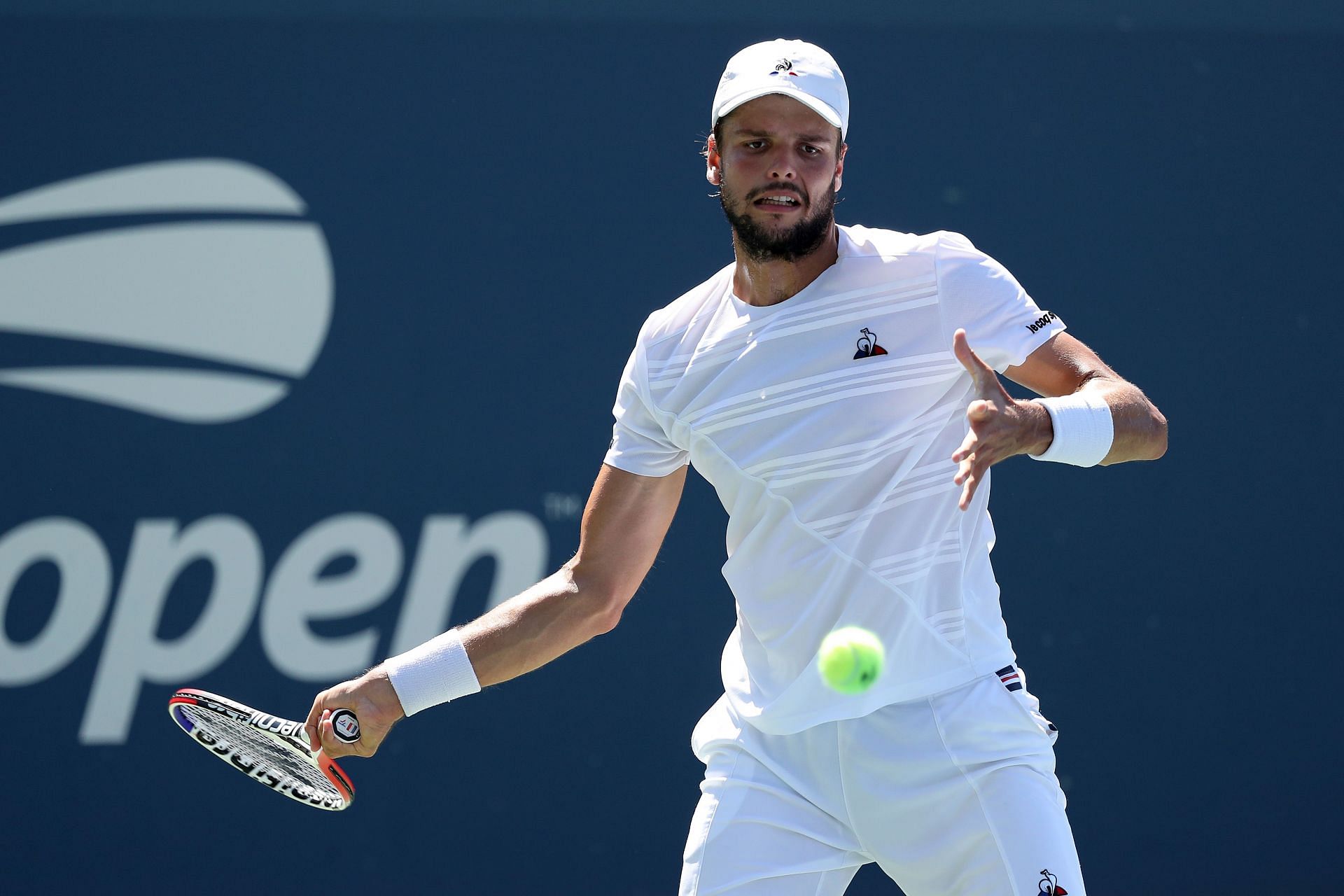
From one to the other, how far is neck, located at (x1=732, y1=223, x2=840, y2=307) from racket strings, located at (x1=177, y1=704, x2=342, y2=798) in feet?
3.78

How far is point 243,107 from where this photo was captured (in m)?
4.38

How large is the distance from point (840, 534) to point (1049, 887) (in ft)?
2.04

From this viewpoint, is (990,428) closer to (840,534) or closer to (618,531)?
(840,534)

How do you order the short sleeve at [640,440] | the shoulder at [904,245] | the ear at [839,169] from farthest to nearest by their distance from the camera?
the short sleeve at [640,440] < the ear at [839,169] < the shoulder at [904,245]

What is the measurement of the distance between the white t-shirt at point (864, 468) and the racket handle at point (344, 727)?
66cm

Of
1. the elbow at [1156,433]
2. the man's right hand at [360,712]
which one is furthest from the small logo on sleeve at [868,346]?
the man's right hand at [360,712]

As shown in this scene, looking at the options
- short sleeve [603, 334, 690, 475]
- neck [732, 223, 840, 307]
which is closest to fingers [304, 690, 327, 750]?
short sleeve [603, 334, 690, 475]

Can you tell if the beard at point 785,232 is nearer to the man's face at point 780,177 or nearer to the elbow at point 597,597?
the man's face at point 780,177

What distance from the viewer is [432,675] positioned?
2578 mm

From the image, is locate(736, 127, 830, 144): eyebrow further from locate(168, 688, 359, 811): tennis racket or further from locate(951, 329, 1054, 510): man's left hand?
locate(168, 688, 359, 811): tennis racket

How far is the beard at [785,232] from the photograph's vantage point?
2.45m

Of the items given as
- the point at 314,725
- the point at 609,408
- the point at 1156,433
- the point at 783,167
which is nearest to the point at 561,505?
the point at 609,408

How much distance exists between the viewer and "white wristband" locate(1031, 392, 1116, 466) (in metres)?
2.09

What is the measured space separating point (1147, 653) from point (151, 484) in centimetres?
305
